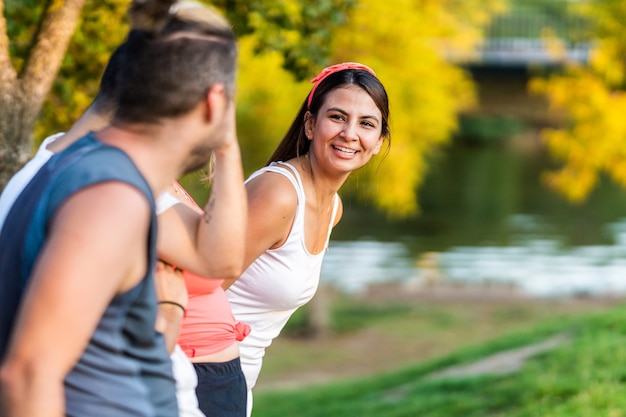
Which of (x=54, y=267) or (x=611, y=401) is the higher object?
(x=611, y=401)

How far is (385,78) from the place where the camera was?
13.0 metres

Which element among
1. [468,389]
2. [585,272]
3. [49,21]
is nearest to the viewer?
[49,21]

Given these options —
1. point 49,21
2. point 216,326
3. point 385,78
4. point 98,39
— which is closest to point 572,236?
point 385,78

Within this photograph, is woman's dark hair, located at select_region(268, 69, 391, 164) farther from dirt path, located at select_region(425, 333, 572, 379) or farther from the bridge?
the bridge

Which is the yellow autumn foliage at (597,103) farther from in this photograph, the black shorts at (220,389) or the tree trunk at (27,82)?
the black shorts at (220,389)

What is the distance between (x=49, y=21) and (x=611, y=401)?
11.1ft

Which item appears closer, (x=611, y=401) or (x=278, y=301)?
(x=278, y=301)

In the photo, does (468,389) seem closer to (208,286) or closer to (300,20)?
(300,20)

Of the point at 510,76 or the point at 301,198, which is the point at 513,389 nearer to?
the point at 301,198

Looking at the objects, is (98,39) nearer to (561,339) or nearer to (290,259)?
(290,259)

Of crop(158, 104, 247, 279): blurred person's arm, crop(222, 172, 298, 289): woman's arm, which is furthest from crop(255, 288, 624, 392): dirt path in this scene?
crop(158, 104, 247, 279): blurred person's arm

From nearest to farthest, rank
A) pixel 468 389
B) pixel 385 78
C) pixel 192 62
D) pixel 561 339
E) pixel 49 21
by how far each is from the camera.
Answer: pixel 192 62 → pixel 49 21 → pixel 468 389 → pixel 561 339 → pixel 385 78

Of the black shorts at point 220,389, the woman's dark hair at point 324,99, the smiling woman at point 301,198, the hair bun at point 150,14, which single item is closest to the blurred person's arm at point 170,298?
the black shorts at point 220,389

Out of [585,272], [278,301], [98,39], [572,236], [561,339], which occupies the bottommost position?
[278,301]
